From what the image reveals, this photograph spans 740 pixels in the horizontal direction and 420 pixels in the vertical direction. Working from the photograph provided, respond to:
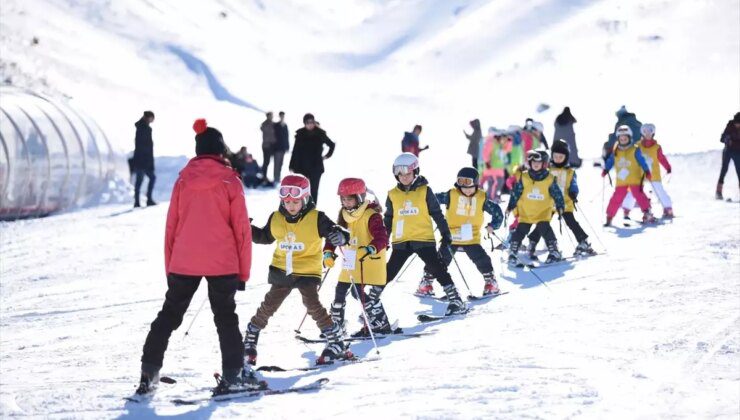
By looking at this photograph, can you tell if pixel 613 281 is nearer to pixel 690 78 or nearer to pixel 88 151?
pixel 88 151

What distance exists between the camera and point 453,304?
7805mm

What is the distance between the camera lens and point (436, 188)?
20.4 meters

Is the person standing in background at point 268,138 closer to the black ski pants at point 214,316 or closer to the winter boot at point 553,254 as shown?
the winter boot at point 553,254

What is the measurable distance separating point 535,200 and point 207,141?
600 centimetres

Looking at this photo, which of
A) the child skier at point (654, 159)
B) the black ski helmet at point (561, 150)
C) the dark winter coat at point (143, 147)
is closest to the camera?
the black ski helmet at point (561, 150)

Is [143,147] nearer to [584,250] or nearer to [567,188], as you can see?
[567,188]

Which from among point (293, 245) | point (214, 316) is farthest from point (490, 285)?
point (214, 316)

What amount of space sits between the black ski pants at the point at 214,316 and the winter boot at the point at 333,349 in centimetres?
99

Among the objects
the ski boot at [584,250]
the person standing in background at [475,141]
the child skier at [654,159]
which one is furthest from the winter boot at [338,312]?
the person standing in background at [475,141]

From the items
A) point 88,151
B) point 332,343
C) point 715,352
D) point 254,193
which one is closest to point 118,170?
point 88,151

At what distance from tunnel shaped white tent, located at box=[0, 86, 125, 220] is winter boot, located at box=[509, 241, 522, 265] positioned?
10.4 meters

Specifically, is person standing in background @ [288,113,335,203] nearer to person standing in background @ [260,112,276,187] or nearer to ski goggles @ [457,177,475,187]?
ski goggles @ [457,177,475,187]

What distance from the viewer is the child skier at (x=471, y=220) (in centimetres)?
862

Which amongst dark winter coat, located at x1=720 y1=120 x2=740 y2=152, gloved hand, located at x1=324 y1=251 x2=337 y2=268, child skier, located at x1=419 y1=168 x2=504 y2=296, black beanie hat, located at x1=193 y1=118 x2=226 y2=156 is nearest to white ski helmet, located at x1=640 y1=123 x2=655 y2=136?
dark winter coat, located at x1=720 y1=120 x2=740 y2=152
